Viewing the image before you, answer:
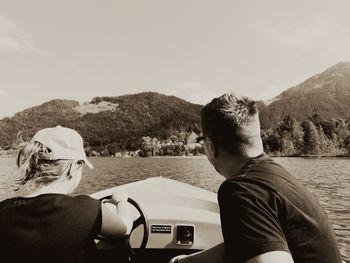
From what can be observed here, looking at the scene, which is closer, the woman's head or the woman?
→ the woman

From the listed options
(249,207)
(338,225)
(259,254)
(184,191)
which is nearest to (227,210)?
(249,207)

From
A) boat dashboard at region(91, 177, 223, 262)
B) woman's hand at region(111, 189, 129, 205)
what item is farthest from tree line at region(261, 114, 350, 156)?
woman's hand at region(111, 189, 129, 205)

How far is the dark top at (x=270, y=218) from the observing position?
1.48 metres

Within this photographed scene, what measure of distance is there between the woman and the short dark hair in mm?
716

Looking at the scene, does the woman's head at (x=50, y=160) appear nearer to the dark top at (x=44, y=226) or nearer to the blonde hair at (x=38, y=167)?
the blonde hair at (x=38, y=167)

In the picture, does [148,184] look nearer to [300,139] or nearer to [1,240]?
[1,240]

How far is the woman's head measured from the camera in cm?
211

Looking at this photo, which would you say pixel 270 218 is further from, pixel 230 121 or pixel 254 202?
pixel 230 121

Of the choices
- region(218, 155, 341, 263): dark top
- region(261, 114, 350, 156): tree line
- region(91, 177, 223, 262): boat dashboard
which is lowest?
region(91, 177, 223, 262): boat dashboard

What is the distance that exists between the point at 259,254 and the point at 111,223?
0.94 meters

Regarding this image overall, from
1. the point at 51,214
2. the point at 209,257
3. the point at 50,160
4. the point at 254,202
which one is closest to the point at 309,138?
the point at 209,257

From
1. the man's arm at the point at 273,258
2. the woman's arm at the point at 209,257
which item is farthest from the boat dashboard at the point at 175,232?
the man's arm at the point at 273,258

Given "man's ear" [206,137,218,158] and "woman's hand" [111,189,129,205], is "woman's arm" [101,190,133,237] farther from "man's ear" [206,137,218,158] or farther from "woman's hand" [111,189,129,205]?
"man's ear" [206,137,218,158]

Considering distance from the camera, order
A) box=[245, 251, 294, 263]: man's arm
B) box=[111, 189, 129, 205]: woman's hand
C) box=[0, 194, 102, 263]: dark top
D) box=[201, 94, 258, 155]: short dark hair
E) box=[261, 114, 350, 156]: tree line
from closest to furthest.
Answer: box=[245, 251, 294, 263]: man's arm → box=[201, 94, 258, 155]: short dark hair → box=[0, 194, 102, 263]: dark top → box=[111, 189, 129, 205]: woman's hand → box=[261, 114, 350, 156]: tree line
